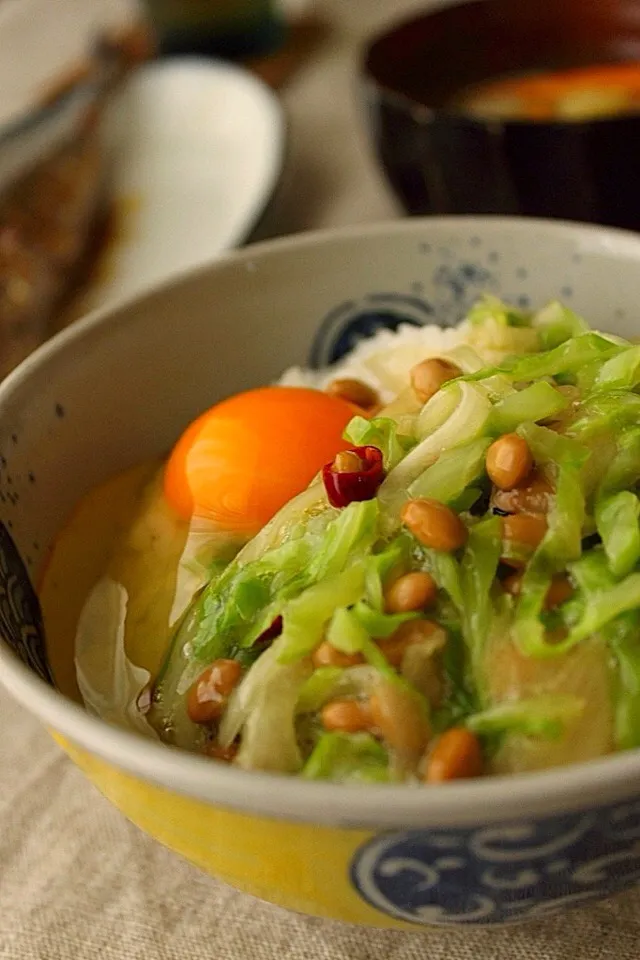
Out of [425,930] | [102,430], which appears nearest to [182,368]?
[102,430]

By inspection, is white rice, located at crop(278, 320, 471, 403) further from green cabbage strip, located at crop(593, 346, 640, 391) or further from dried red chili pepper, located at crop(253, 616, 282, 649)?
dried red chili pepper, located at crop(253, 616, 282, 649)

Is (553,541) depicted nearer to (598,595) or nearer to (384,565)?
(598,595)

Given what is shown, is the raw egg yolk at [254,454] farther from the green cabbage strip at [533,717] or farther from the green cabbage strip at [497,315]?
the green cabbage strip at [533,717]

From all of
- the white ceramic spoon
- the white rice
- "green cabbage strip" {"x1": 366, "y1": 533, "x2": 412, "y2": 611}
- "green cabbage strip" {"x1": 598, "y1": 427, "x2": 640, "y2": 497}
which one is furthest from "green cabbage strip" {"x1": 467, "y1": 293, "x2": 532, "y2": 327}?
the white ceramic spoon

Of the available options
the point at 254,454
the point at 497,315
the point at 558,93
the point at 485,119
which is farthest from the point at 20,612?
the point at 558,93

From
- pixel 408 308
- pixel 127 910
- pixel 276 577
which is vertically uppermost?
pixel 276 577

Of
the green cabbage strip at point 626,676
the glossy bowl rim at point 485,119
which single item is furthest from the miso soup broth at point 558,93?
the green cabbage strip at point 626,676

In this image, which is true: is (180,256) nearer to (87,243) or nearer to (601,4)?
(87,243)
